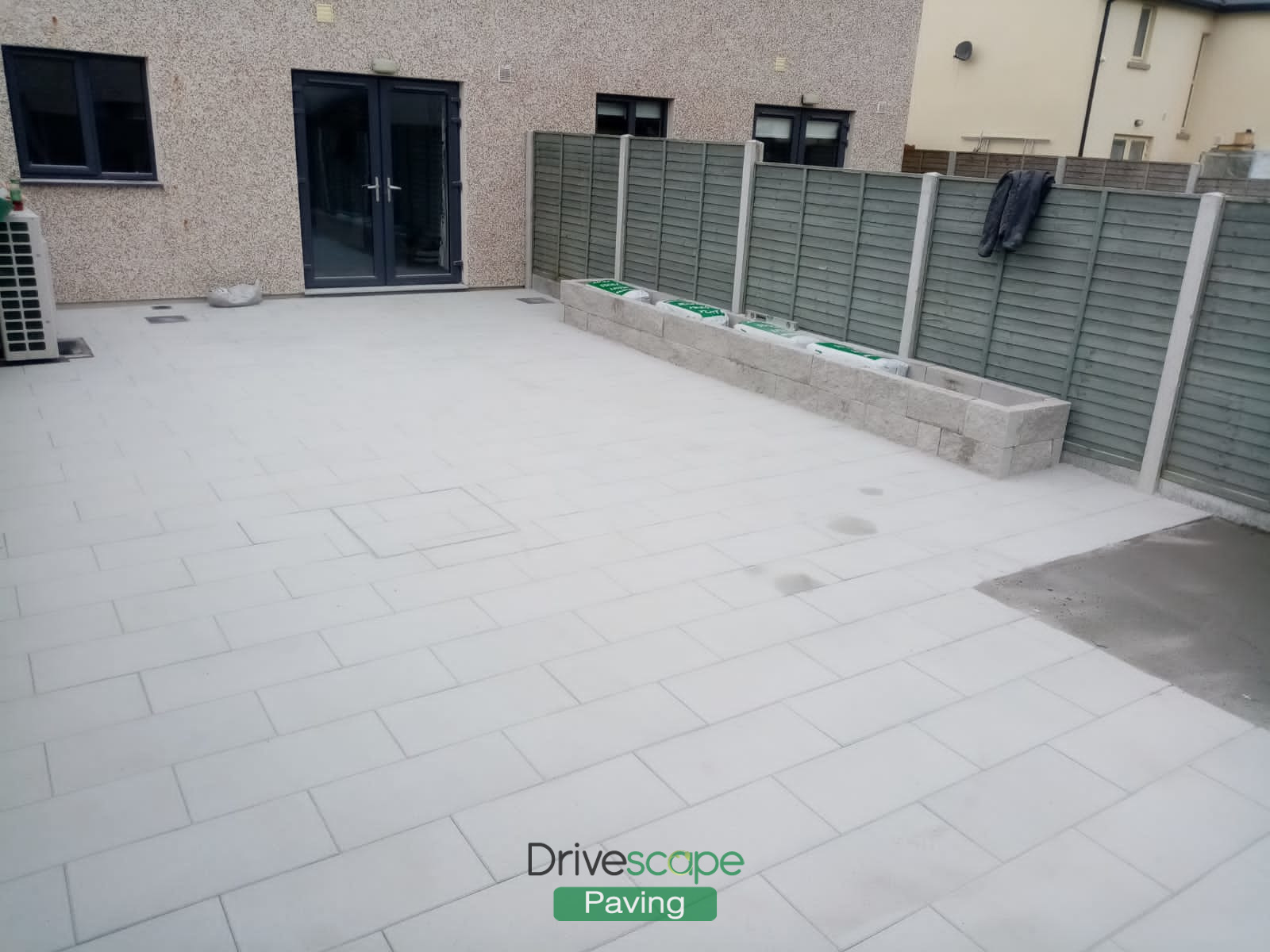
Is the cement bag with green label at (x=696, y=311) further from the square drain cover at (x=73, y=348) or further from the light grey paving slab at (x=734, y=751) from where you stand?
the light grey paving slab at (x=734, y=751)

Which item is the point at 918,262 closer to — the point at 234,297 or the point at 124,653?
the point at 124,653

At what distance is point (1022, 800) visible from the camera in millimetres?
3123

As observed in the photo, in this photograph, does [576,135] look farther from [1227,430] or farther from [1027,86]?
[1027,86]

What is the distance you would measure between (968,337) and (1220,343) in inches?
69.7

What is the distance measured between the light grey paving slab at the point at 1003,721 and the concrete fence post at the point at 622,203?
754 cm

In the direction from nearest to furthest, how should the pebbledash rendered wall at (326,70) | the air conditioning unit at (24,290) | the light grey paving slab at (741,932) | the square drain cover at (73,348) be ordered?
the light grey paving slab at (741,932), the air conditioning unit at (24,290), the square drain cover at (73,348), the pebbledash rendered wall at (326,70)

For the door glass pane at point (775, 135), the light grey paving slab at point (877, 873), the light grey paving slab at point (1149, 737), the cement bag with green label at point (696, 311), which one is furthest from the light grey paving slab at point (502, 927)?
the door glass pane at point (775, 135)

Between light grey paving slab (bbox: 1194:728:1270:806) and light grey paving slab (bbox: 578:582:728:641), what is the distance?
1914mm

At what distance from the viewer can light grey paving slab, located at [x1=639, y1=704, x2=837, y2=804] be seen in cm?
314

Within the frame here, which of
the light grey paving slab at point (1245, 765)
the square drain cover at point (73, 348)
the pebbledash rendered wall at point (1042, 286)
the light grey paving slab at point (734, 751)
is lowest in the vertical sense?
the light grey paving slab at point (1245, 765)

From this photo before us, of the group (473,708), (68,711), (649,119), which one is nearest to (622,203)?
(649,119)

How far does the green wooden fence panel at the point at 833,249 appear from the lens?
24.7 ft

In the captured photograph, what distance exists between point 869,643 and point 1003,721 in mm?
664

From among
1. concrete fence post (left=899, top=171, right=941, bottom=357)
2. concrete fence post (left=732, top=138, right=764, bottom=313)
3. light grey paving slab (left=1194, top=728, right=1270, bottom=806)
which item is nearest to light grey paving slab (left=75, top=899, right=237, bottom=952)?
light grey paving slab (left=1194, top=728, right=1270, bottom=806)
